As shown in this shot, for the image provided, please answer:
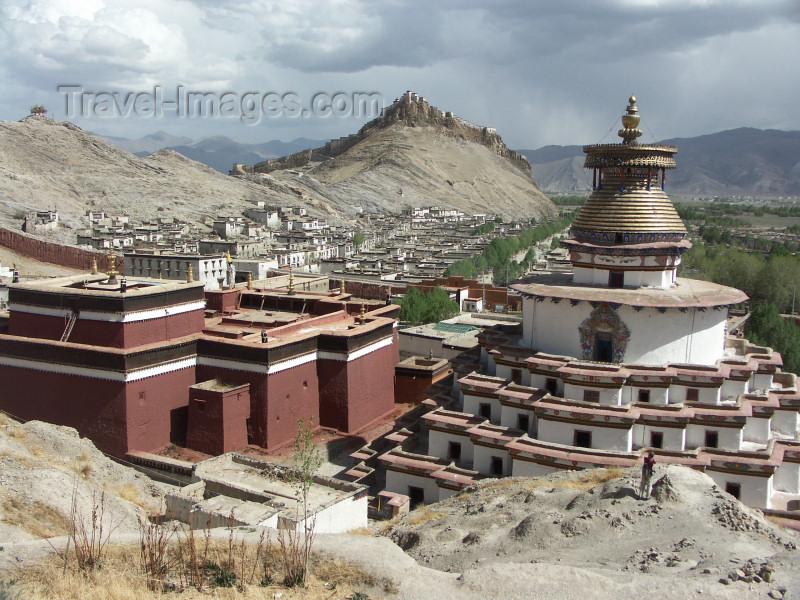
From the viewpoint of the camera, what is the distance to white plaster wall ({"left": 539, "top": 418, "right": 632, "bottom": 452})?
18516 mm

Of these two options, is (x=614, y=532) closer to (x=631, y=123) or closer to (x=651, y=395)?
(x=651, y=395)

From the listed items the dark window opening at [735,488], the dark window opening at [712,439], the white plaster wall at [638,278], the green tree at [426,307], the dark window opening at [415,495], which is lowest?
the dark window opening at [415,495]

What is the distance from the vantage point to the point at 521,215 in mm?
186250

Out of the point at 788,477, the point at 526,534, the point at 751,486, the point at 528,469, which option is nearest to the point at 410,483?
the point at 528,469

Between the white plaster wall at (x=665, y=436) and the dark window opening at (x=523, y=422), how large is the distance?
275 cm

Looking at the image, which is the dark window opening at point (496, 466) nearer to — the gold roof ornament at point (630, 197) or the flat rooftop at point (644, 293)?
the flat rooftop at point (644, 293)

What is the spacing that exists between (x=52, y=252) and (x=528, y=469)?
50875mm

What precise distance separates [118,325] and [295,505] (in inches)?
374

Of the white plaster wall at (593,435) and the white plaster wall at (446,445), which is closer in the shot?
the white plaster wall at (593,435)

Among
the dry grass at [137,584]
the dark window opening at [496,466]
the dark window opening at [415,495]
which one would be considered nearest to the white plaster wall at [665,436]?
the dark window opening at [496,466]

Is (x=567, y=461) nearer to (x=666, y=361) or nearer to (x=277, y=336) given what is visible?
(x=666, y=361)

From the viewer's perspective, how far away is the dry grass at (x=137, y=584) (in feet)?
34.1

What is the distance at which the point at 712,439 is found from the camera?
18.9m

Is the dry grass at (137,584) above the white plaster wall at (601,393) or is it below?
below
